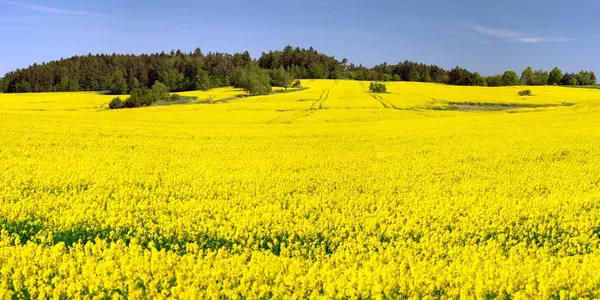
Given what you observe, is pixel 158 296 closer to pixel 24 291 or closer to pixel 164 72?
pixel 24 291

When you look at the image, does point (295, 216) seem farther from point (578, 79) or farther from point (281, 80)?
point (578, 79)

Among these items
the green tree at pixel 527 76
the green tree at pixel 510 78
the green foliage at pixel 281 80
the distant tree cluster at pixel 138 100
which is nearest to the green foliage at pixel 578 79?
the green tree at pixel 527 76

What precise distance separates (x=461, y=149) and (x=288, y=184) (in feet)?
28.0

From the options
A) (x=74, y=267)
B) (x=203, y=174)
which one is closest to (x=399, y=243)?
(x=74, y=267)

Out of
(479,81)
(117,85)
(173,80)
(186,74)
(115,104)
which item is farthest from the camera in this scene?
(186,74)

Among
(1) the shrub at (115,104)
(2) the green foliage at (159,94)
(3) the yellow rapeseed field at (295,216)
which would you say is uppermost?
(2) the green foliage at (159,94)

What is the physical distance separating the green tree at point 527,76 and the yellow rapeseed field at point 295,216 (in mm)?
94882

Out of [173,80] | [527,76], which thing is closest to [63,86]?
[173,80]

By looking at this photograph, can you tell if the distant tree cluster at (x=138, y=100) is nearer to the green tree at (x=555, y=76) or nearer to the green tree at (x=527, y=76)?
the green tree at (x=527, y=76)

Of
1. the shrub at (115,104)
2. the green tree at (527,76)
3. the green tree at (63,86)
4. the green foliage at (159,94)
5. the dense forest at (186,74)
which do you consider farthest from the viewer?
the green tree at (527,76)

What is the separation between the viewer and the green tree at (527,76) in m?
107

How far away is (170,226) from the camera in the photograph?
824 centimetres

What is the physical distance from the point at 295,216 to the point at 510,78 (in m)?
100

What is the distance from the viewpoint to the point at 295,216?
891 centimetres
